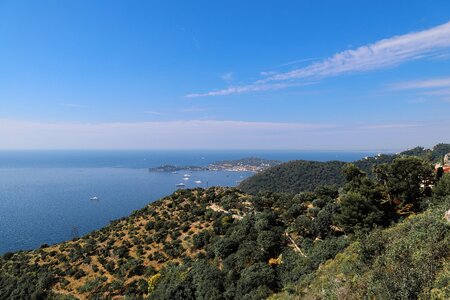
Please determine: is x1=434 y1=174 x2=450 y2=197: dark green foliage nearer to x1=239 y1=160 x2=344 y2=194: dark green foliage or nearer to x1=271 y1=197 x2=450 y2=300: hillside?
x1=271 y1=197 x2=450 y2=300: hillside

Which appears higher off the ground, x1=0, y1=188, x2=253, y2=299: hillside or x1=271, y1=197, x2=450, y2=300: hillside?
x1=271, y1=197, x2=450, y2=300: hillside

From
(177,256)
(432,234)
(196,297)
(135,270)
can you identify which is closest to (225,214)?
(177,256)

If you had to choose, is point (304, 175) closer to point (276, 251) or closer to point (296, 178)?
point (296, 178)

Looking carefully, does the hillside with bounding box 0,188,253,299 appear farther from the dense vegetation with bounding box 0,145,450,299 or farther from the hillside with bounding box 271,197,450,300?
the hillside with bounding box 271,197,450,300

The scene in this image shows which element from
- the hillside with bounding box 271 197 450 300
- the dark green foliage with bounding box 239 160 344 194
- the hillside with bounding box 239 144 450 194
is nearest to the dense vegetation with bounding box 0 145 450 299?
the hillside with bounding box 271 197 450 300

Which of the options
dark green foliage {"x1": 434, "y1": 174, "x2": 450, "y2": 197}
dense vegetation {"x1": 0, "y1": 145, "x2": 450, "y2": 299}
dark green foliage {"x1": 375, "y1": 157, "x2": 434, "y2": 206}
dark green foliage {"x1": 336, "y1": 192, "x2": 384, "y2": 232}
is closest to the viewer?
dense vegetation {"x1": 0, "y1": 145, "x2": 450, "y2": 299}

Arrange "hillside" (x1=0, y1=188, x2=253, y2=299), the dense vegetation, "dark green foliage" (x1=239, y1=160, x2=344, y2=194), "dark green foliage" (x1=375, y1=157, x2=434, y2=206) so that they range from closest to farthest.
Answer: the dense vegetation, "dark green foliage" (x1=375, y1=157, x2=434, y2=206), "hillside" (x1=0, y1=188, x2=253, y2=299), "dark green foliage" (x1=239, y1=160, x2=344, y2=194)

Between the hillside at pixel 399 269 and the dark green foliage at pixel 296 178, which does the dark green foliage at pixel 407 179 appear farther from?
the dark green foliage at pixel 296 178

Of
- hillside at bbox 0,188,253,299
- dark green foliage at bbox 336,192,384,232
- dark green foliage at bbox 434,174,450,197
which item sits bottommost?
hillside at bbox 0,188,253,299

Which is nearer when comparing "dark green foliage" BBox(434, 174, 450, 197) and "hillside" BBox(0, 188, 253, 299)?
"dark green foliage" BBox(434, 174, 450, 197)
